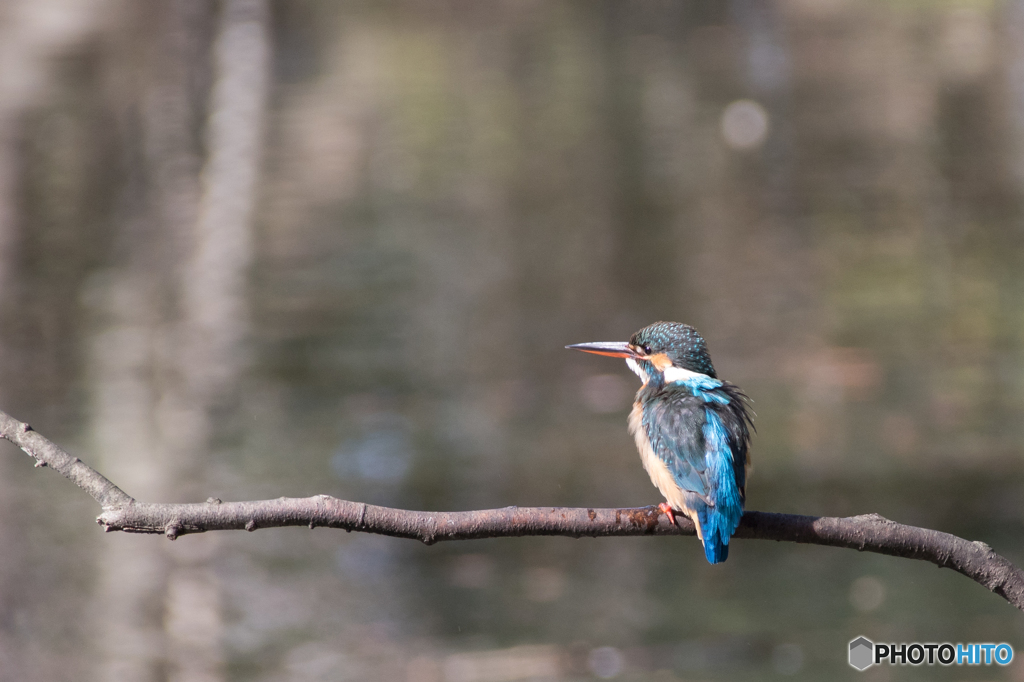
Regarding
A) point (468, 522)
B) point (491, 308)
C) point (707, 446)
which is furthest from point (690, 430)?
point (491, 308)

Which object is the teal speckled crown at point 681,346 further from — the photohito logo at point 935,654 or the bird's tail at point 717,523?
the photohito logo at point 935,654

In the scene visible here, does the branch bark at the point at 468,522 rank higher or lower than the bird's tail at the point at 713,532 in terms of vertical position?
higher

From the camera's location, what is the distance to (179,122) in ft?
27.7

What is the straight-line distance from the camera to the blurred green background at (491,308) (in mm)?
4137

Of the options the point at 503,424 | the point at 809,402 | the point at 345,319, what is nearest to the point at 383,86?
the point at 345,319

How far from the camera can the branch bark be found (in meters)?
1.27

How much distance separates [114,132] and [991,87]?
9.76 metres

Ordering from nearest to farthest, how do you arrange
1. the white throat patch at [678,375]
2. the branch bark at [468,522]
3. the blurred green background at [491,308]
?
the branch bark at [468,522] < the white throat patch at [678,375] < the blurred green background at [491,308]

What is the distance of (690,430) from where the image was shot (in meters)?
1.88

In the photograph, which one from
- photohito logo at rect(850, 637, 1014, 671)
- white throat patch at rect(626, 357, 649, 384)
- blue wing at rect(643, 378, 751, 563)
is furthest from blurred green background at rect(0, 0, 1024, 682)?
blue wing at rect(643, 378, 751, 563)

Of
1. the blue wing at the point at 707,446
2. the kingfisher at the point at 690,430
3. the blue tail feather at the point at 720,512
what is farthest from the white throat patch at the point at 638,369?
the blue tail feather at the point at 720,512

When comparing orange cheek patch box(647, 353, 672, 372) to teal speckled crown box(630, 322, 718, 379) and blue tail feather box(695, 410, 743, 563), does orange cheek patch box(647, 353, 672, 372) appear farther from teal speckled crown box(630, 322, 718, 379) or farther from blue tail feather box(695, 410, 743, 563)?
blue tail feather box(695, 410, 743, 563)

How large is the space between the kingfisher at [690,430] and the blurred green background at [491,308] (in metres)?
2.08

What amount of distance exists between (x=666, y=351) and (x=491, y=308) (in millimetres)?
5457
